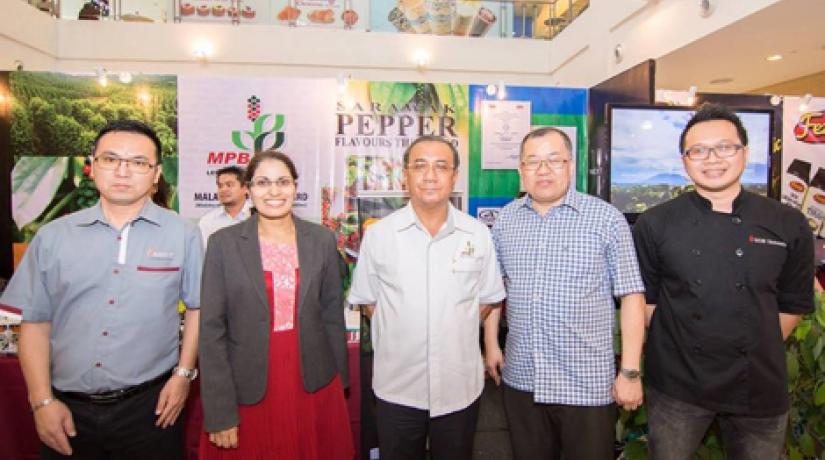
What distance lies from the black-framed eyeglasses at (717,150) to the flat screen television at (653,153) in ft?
5.48

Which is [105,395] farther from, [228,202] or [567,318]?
[228,202]

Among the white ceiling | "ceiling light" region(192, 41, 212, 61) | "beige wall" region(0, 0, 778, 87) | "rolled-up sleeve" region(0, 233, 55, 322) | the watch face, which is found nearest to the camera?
"rolled-up sleeve" region(0, 233, 55, 322)

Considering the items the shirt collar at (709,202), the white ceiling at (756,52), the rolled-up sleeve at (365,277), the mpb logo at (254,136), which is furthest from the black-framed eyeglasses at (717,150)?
the white ceiling at (756,52)

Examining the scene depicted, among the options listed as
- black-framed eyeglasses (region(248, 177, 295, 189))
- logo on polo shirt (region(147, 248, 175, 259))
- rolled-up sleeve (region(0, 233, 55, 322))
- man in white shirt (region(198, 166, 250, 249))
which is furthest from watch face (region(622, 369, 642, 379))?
man in white shirt (region(198, 166, 250, 249))

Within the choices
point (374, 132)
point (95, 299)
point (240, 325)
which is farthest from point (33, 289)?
point (374, 132)

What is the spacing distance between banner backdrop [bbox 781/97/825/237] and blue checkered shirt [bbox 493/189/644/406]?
16.8 ft

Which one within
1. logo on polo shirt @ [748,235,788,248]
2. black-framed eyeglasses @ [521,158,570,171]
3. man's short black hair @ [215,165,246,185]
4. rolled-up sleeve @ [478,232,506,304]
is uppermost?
man's short black hair @ [215,165,246,185]

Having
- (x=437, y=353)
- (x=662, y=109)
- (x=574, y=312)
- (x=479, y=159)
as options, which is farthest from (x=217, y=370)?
(x=479, y=159)

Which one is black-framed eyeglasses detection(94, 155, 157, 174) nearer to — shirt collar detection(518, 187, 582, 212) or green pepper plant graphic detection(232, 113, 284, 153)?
shirt collar detection(518, 187, 582, 212)

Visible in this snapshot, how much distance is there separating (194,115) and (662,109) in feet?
13.2

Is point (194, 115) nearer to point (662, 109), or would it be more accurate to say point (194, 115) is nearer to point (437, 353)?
point (437, 353)

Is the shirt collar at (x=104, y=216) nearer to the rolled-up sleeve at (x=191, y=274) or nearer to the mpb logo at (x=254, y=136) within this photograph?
the rolled-up sleeve at (x=191, y=274)

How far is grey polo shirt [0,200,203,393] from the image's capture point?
162 cm

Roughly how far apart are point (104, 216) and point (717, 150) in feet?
7.33
